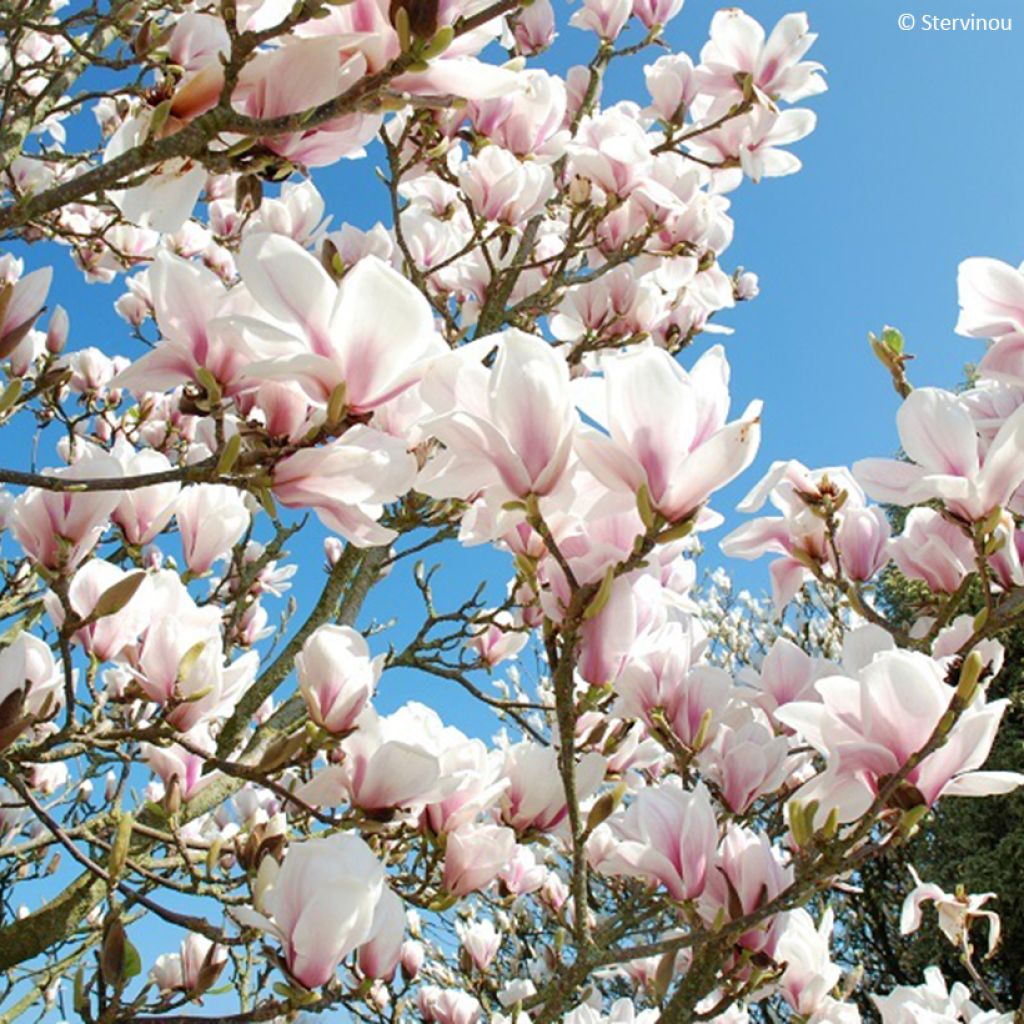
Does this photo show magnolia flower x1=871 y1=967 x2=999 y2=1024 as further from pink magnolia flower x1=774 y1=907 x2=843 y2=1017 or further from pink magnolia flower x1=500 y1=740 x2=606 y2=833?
pink magnolia flower x1=500 y1=740 x2=606 y2=833

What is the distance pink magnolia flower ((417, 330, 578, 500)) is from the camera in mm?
923

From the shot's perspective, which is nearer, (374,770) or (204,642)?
(374,770)

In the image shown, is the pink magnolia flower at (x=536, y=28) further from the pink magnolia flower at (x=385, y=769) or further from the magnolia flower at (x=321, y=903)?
the magnolia flower at (x=321, y=903)

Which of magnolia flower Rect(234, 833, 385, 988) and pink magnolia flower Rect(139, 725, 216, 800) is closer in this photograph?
magnolia flower Rect(234, 833, 385, 988)

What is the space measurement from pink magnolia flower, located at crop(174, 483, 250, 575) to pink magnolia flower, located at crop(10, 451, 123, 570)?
0.95ft

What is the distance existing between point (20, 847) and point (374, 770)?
1.21 m

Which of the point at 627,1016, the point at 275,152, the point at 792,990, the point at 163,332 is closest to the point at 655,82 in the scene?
the point at 275,152

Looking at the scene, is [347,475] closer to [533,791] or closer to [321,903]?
[321,903]

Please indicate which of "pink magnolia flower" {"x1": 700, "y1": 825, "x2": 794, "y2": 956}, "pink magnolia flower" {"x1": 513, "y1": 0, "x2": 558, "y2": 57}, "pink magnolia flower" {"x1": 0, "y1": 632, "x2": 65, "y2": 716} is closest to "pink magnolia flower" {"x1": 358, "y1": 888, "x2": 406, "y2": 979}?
"pink magnolia flower" {"x1": 700, "y1": 825, "x2": 794, "y2": 956}

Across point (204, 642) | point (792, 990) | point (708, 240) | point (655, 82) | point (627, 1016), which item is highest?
point (655, 82)

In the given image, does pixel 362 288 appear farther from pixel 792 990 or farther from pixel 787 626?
pixel 787 626

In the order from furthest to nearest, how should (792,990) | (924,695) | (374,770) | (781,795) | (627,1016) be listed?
1. (627,1016)
2. (781,795)
3. (792,990)
4. (374,770)
5. (924,695)

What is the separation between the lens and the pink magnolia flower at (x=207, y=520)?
1.78 m

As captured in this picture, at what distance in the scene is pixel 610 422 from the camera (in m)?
0.96
